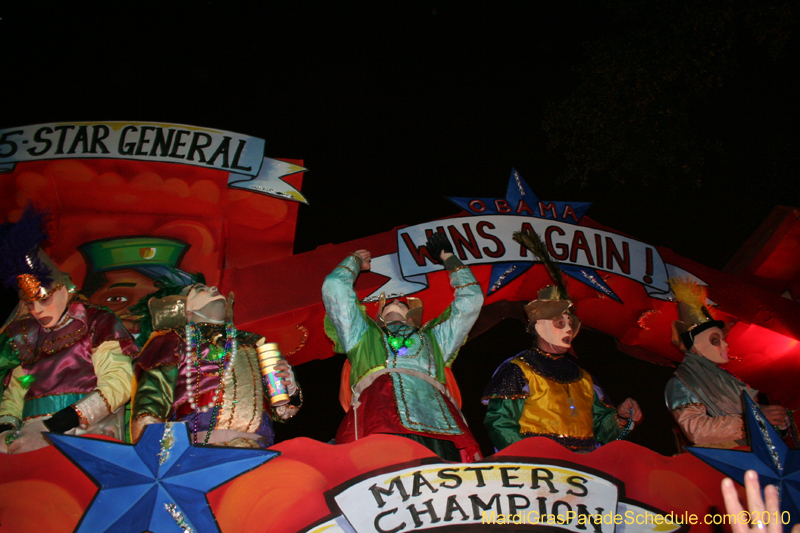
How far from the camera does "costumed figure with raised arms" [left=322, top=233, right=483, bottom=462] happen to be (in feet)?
11.0

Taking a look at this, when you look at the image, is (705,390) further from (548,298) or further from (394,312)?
(394,312)

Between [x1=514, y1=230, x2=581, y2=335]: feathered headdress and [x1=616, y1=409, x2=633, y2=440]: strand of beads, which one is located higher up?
[x1=514, y1=230, x2=581, y2=335]: feathered headdress

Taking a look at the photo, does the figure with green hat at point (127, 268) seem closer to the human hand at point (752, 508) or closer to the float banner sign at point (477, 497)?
the float banner sign at point (477, 497)

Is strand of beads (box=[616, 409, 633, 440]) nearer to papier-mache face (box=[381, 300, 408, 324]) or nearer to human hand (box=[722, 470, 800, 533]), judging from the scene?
papier-mache face (box=[381, 300, 408, 324])

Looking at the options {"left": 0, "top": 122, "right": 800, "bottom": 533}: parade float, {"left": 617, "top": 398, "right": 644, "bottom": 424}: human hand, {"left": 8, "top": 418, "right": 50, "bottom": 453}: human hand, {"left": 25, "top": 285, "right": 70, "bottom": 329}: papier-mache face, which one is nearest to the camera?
{"left": 0, "top": 122, "right": 800, "bottom": 533}: parade float

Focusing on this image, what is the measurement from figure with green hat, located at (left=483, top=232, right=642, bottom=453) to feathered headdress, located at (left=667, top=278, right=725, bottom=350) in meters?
0.73

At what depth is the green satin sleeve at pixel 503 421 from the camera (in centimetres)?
380

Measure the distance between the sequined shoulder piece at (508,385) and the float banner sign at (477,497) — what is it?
3.48ft

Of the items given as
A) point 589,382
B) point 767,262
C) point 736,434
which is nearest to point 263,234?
point 589,382

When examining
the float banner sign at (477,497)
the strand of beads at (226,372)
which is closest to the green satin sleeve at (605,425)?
the float banner sign at (477,497)

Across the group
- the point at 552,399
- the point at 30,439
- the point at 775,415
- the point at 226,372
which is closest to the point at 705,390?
the point at 775,415

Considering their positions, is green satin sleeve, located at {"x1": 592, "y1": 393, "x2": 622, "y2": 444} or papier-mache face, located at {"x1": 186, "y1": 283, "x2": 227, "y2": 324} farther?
green satin sleeve, located at {"x1": 592, "y1": 393, "x2": 622, "y2": 444}

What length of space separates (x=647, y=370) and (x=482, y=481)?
13.0 feet

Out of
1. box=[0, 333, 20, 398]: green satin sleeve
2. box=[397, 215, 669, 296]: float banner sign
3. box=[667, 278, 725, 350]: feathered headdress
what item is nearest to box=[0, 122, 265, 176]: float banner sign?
box=[397, 215, 669, 296]: float banner sign
